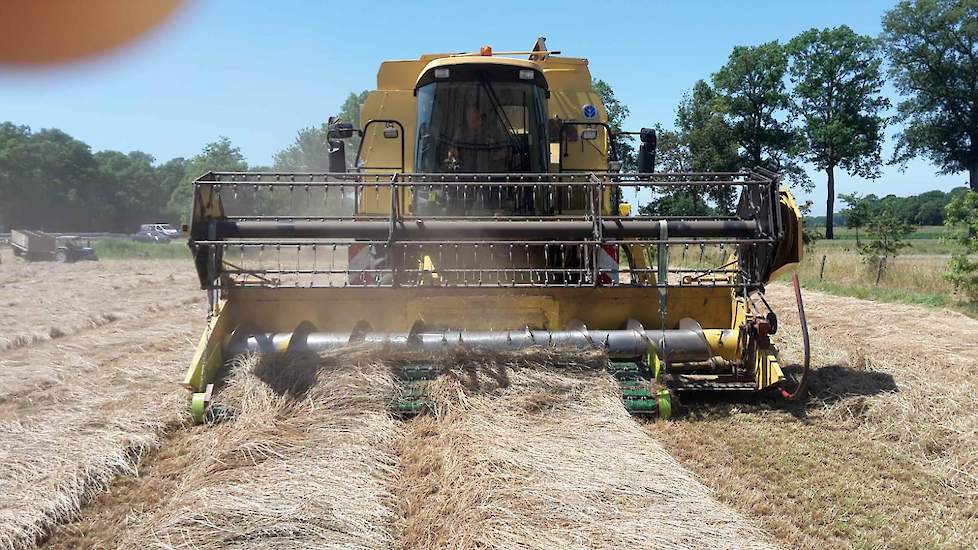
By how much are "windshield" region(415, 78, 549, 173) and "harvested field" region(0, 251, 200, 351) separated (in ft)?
20.2

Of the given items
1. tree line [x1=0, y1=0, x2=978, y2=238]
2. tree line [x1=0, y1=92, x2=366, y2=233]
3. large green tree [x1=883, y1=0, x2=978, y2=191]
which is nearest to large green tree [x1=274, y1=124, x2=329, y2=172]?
tree line [x1=0, y1=92, x2=366, y2=233]

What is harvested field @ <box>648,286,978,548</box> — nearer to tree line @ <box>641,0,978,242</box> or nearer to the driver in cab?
the driver in cab

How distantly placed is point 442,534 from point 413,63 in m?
6.24

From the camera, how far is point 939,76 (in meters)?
43.2

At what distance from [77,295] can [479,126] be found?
12.6 metres

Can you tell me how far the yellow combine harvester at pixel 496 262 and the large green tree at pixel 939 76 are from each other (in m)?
46.6

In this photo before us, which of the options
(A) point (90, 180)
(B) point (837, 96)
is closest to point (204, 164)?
(A) point (90, 180)

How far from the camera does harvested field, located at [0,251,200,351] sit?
10312mm

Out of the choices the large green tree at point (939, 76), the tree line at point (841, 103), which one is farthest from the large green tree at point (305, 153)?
the large green tree at point (939, 76)

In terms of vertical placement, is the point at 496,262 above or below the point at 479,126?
below

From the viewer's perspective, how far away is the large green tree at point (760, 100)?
41.7 m

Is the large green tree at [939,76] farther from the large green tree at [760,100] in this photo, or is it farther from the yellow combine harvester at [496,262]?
the yellow combine harvester at [496,262]

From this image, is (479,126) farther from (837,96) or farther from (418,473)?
(837,96)

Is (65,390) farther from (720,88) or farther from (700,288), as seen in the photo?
(720,88)
